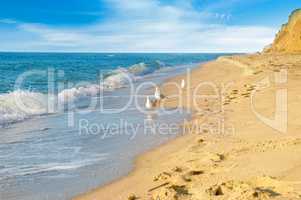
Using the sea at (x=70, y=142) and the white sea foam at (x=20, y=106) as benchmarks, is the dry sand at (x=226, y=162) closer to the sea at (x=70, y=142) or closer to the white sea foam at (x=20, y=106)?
the sea at (x=70, y=142)

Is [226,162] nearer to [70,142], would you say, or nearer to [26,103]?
[70,142]

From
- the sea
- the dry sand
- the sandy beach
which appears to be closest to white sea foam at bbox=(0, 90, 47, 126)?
the sea

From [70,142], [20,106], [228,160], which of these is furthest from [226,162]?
[20,106]

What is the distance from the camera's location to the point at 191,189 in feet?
17.6

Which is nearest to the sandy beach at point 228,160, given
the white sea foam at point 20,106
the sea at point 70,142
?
the sea at point 70,142

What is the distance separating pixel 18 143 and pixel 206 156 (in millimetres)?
4432

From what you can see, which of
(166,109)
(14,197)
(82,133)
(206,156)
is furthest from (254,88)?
(14,197)

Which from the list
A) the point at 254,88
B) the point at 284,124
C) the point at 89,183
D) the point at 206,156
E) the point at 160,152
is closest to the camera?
the point at 89,183

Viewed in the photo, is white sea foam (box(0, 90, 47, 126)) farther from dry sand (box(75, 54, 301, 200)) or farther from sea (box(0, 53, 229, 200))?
dry sand (box(75, 54, 301, 200))

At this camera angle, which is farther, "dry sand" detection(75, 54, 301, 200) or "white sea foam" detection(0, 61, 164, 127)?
"white sea foam" detection(0, 61, 164, 127)

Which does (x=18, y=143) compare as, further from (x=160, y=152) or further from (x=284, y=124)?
(x=284, y=124)

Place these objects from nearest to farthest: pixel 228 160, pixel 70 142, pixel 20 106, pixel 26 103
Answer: pixel 228 160
pixel 70 142
pixel 20 106
pixel 26 103

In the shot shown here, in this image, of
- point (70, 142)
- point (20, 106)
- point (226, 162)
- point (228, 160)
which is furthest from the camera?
point (20, 106)

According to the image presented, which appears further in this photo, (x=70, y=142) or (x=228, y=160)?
(x=70, y=142)
